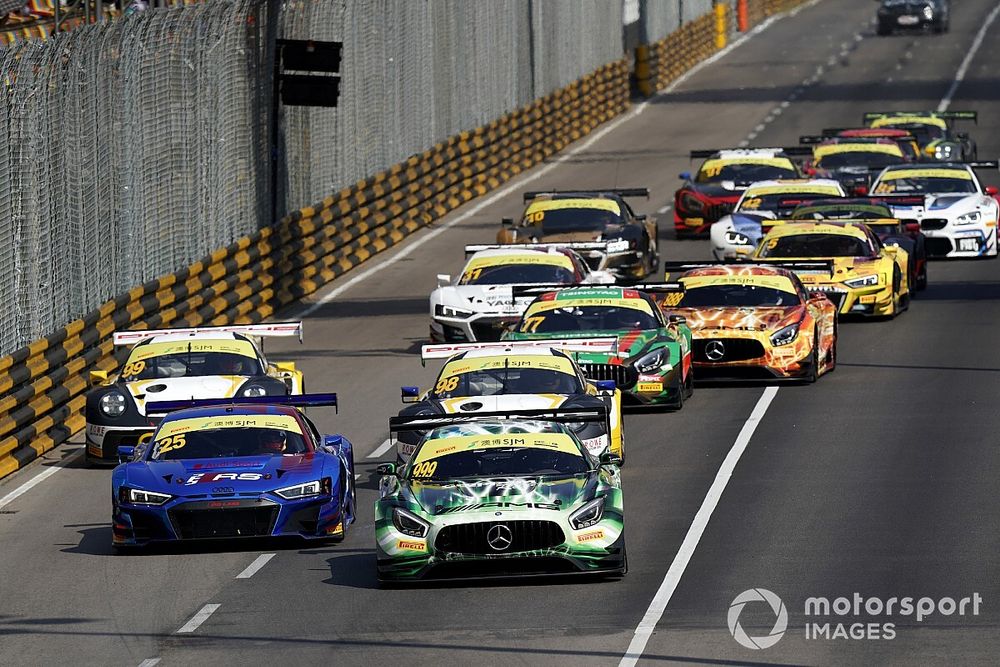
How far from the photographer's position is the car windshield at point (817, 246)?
97.7 ft

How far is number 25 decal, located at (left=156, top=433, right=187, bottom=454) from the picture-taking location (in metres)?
17.6

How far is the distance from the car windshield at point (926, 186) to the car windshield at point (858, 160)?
408 centimetres

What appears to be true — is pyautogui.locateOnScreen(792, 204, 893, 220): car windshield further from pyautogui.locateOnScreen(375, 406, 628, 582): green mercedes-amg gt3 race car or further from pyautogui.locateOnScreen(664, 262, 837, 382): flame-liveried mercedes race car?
pyautogui.locateOnScreen(375, 406, 628, 582): green mercedes-amg gt3 race car

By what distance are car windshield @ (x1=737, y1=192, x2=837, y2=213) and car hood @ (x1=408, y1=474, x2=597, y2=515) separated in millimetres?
19818

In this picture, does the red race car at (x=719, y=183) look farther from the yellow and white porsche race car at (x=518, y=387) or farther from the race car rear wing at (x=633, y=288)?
the yellow and white porsche race car at (x=518, y=387)

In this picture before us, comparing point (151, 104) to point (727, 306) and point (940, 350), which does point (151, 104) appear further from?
point (940, 350)

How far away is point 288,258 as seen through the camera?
3469 centimetres

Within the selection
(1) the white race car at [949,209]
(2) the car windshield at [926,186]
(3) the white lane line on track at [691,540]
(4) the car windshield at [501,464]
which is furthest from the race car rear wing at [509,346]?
(2) the car windshield at [926,186]

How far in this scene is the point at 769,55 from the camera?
80.7m

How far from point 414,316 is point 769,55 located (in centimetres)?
5054

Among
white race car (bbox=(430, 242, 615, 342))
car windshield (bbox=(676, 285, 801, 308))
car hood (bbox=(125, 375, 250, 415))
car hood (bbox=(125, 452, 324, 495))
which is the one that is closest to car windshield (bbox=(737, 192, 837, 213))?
white race car (bbox=(430, 242, 615, 342))

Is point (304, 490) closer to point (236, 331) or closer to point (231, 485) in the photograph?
point (231, 485)

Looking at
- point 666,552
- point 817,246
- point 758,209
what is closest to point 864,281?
point 817,246

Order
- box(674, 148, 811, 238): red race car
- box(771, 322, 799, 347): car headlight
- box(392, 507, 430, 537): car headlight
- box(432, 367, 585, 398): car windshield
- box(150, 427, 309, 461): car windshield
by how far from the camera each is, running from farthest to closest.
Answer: box(674, 148, 811, 238): red race car
box(771, 322, 799, 347): car headlight
box(432, 367, 585, 398): car windshield
box(150, 427, 309, 461): car windshield
box(392, 507, 430, 537): car headlight
